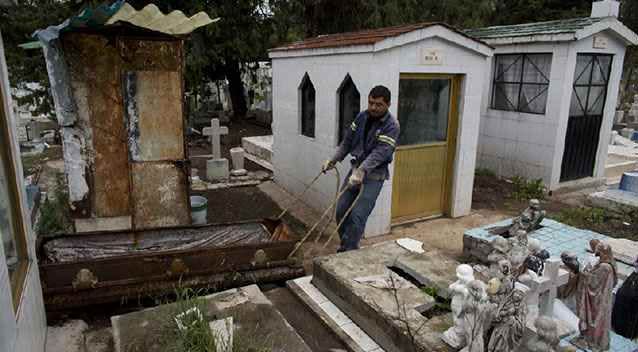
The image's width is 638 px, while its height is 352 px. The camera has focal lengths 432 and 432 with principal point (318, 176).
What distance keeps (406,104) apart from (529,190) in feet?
13.2

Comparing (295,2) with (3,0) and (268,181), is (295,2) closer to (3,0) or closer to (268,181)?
(268,181)

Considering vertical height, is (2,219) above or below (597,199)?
above

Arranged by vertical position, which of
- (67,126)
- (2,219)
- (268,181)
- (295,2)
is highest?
(295,2)

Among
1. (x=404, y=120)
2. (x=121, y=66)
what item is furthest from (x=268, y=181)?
(x=121, y=66)

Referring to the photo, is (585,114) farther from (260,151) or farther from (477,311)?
(477,311)

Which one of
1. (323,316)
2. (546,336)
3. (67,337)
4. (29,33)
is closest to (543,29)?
(323,316)

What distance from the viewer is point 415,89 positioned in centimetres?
661

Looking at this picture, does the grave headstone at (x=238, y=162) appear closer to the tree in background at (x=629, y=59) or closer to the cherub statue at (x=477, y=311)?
the cherub statue at (x=477, y=311)

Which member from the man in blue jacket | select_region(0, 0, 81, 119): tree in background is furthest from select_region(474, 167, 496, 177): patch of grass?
select_region(0, 0, 81, 119): tree in background

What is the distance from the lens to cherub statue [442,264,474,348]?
2711 millimetres

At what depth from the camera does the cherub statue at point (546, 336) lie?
7.65 ft

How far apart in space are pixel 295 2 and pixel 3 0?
32.6 ft

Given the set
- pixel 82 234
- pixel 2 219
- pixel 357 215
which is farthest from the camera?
pixel 357 215

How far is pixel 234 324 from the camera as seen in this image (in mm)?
3352
